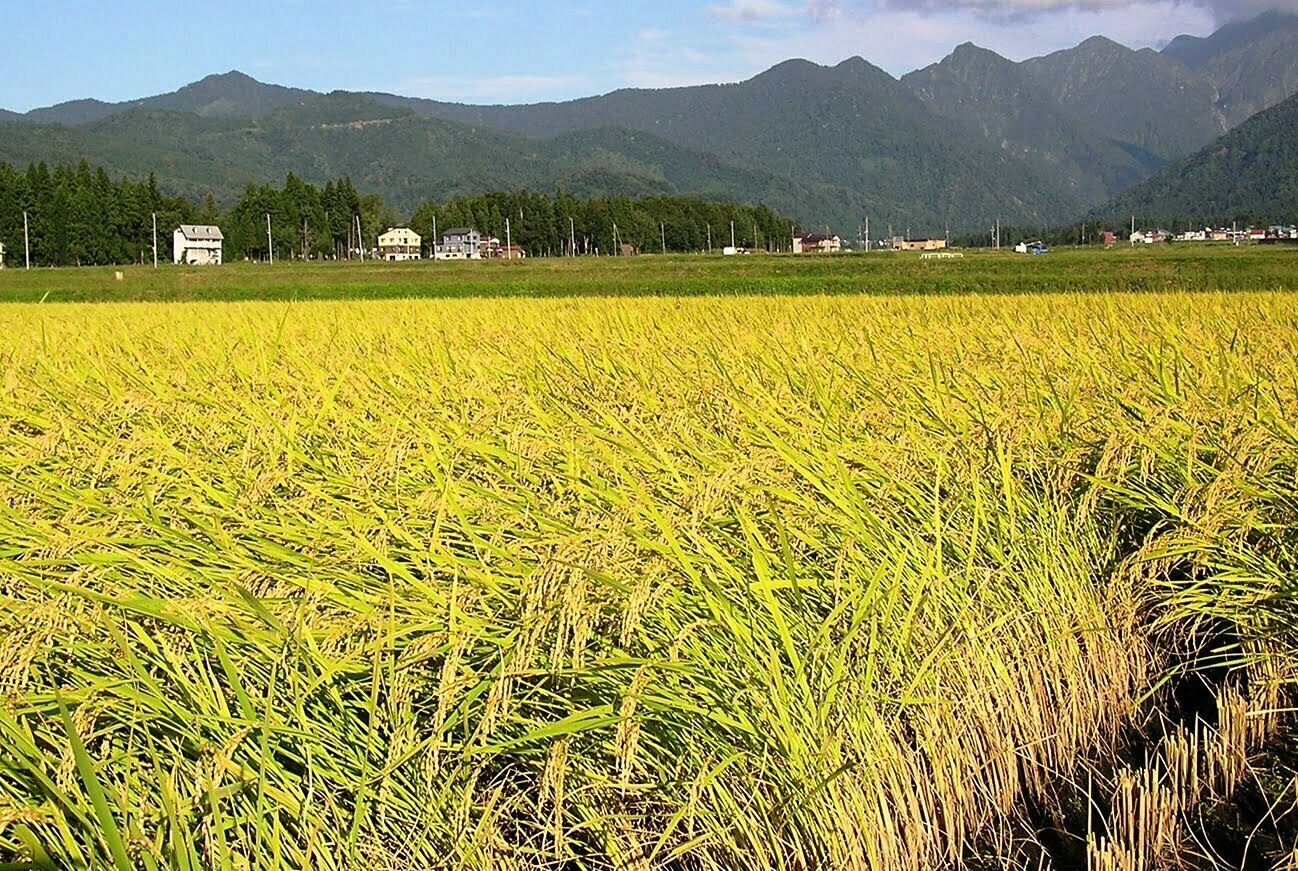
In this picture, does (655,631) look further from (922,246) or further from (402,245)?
(922,246)

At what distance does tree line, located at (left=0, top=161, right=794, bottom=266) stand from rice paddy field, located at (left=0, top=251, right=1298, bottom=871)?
8445 centimetres

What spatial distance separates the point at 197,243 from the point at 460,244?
27.9m

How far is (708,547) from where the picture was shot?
247cm

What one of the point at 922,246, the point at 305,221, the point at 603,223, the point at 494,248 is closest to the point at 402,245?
the point at 494,248

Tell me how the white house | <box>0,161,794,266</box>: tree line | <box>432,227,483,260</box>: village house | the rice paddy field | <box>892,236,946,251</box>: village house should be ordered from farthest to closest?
<box>432,227,483,260</box>: village house → <box>892,236,946,251</box>: village house → the white house → <box>0,161,794,266</box>: tree line → the rice paddy field

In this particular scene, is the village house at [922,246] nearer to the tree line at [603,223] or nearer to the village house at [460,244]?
the tree line at [603,223]

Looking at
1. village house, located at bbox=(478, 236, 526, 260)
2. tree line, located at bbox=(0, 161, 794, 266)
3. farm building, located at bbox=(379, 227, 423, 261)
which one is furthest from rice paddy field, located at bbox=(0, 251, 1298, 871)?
farm building, located at bbox=(379, 227, 423, 261)

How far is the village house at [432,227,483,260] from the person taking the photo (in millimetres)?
122606

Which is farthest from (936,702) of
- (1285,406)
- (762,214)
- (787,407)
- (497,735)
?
(762,214)

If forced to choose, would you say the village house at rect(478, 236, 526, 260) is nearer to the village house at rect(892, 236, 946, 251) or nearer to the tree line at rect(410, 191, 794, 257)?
the tree line at rect(410, 191, 794, 257)

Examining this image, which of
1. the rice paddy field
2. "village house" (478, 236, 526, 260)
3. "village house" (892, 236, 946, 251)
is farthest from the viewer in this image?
"village house" (892, 236, 946, 251)

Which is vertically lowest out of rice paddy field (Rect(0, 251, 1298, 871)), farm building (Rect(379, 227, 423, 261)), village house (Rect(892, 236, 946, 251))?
rice paddy field (Rect(0, 251, 1298, 871))

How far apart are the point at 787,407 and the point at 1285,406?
1.86 meters

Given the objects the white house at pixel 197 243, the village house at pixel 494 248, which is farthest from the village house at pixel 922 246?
the white house at pixel 197 243
